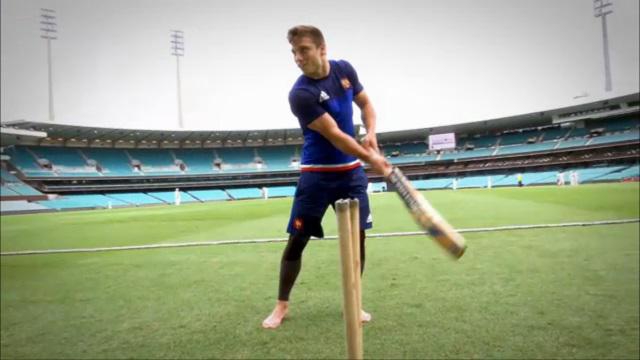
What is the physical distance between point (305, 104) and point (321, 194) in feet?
2.96

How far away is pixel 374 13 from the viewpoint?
123 centimetres

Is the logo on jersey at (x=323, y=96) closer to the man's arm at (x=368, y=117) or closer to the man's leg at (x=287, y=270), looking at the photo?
the man's arm at (x=368, y=117)

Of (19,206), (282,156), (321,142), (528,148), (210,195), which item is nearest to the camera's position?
(321,142)

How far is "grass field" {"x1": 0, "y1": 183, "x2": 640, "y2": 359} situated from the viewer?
268cm

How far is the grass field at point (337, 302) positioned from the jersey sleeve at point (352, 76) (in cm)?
118

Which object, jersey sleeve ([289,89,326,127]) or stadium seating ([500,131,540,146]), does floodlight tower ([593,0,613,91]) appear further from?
stadium seating ([500,131,540,146])

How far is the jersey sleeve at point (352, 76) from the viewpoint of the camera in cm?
177

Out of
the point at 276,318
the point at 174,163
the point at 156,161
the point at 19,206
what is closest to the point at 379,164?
the point at 276,318

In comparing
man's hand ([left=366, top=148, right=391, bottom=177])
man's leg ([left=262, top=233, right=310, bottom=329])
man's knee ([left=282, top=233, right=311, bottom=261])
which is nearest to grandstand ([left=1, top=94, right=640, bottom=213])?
man's leg ([left=262, top=233, right=310, bottom=329])

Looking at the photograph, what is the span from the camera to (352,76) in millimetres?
1835

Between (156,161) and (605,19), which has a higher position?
(156,161)

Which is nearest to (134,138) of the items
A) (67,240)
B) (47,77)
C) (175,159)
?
(175,159)

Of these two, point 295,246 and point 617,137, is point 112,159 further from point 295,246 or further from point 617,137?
point 617,137

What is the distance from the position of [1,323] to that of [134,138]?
36.7 m
